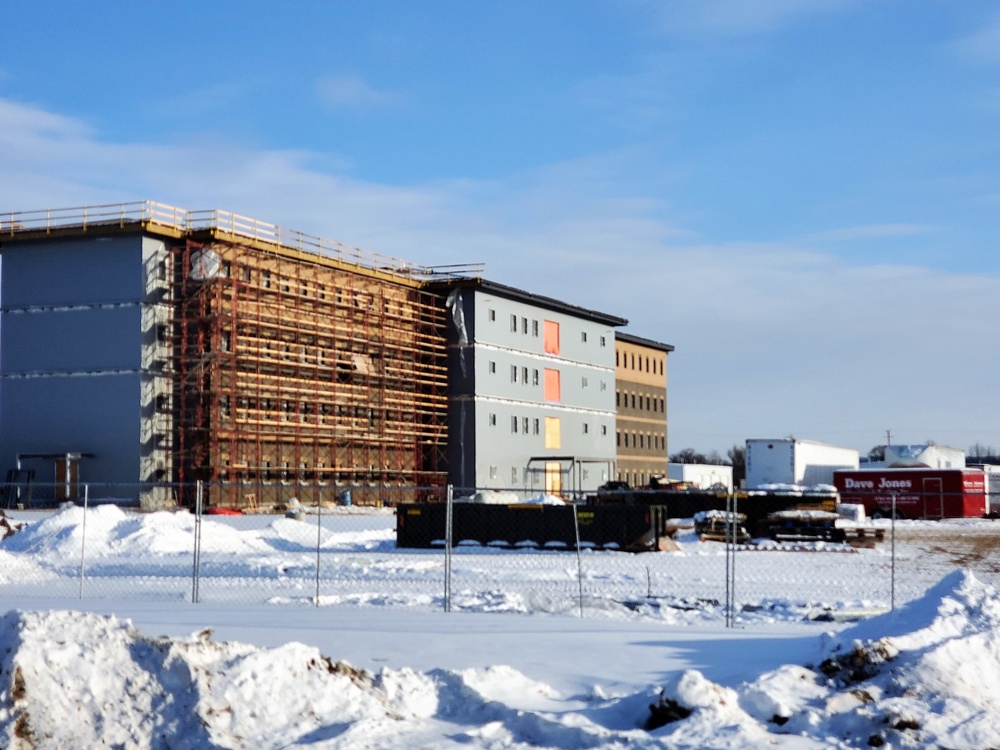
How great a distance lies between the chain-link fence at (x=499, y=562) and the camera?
21.1m

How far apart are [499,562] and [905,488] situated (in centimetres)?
3606

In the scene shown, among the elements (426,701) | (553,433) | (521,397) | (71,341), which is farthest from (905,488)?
(426,701)

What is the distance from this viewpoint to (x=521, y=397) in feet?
265

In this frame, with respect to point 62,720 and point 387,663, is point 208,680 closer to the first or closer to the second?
point 62,720

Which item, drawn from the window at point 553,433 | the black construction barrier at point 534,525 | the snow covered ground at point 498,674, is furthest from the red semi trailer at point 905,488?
the snow covered ground at point 498,674

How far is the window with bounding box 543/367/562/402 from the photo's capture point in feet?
275

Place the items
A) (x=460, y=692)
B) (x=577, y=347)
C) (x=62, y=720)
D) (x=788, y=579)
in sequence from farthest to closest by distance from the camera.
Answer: (x=577, y=347)
(x=788, y=579)
(x=460, y=692)
(x=62, y=720)

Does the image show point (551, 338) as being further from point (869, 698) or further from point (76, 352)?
point (869, 698)

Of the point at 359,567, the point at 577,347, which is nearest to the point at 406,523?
the point at 359,567

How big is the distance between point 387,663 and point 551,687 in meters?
1.80

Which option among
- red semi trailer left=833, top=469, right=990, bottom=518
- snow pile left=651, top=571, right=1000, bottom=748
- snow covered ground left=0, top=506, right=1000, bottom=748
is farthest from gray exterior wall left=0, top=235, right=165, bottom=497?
snow pile left=651, top=571, right=1000, bottom=748

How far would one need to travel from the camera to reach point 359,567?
28672 mm

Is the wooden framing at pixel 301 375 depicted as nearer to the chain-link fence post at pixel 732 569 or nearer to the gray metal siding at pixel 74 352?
the gray metal siding at pixel 74 352

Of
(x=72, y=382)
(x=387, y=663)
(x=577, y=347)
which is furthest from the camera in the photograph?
(x=577, y=347)
